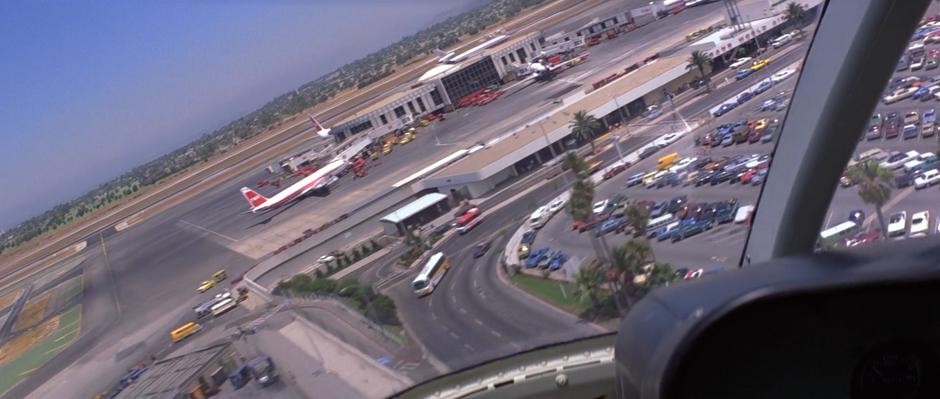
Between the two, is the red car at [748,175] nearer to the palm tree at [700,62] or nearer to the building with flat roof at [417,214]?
the palm tree at [700,62]

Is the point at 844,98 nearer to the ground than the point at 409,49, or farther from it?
nearer to the ground

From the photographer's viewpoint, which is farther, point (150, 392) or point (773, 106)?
point (150, 392)

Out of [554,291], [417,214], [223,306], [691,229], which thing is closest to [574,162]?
[554,291]

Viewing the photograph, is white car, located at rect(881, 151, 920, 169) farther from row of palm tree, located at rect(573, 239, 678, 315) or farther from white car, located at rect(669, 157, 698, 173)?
white car, located at rect(669, 157, 698, 173)

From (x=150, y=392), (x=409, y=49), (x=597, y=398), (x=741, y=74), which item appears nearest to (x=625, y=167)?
(x=741, y=74)

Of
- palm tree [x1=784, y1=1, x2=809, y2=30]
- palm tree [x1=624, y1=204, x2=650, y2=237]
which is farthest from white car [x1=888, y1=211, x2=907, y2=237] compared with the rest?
palm tree [x1=624, y1=204, x2=650, y2=237]

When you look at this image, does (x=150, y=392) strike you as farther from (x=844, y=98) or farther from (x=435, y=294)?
(x=844, y=98)

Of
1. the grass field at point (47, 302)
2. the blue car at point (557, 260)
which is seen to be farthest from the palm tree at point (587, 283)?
the grass field at point (47, 302)

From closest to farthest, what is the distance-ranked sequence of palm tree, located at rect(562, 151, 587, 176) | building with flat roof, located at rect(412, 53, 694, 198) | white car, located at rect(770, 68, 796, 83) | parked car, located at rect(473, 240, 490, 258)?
1. white car, located at rect(770, 68, 796, 83)
2. palm tree, located at rect(562, 151, 587, 176)
3. parked car, located at rect(473, 240, 490, 258)
4. building with flat roof, located at rect(412, 53, 694, 198)
